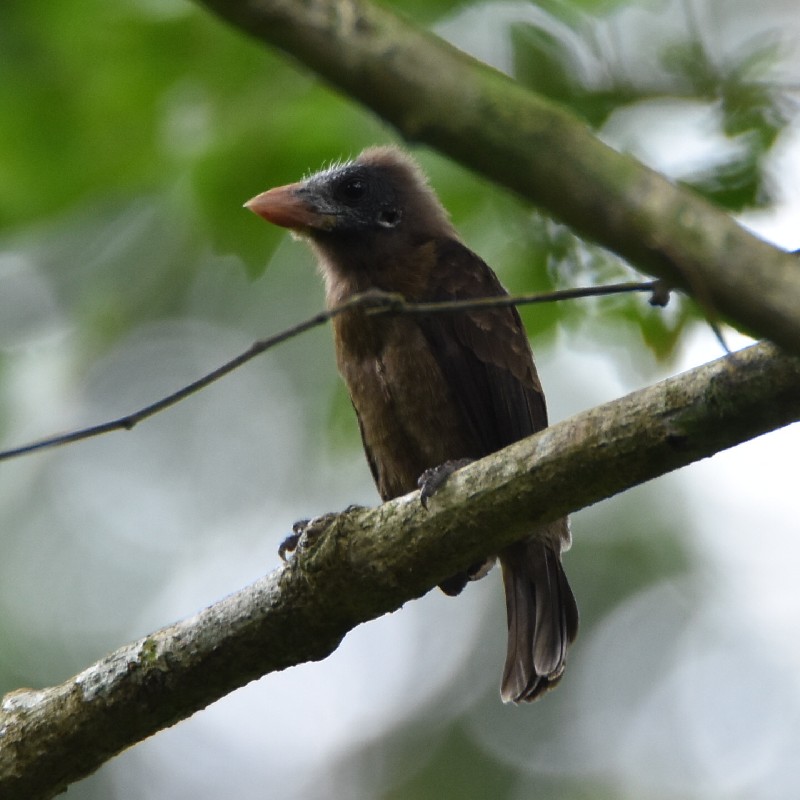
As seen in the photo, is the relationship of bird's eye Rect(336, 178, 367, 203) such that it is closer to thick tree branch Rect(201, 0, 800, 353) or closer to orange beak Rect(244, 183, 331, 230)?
orange beak Rect(244, 183, 331, 230)

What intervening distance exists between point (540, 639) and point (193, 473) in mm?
7635

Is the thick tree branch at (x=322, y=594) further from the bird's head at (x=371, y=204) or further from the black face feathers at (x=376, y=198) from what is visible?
the black face feathers at (x=376, y=198)

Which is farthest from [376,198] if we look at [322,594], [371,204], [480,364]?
[322,594]

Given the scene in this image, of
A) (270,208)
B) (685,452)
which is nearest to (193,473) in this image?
(270,208)

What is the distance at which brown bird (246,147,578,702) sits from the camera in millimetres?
4816

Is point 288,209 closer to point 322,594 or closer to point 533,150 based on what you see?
point 322,594

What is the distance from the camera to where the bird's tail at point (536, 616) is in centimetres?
478

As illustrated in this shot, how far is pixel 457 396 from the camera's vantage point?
4855mm

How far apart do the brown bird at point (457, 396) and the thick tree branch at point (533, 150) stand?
2741 millimetres

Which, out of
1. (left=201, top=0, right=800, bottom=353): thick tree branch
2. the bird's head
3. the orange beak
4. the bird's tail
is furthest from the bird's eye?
(left=201, top=0, right=800, bottom=353): thick tree branch

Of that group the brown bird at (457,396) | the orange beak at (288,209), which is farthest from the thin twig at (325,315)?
the brown bird at (457,396)

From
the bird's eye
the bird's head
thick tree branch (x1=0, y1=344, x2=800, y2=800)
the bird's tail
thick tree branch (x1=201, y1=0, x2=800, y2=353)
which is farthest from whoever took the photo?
the bird's eye

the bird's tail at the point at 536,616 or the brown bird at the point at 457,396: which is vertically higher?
the brown bird at the point at 457,396

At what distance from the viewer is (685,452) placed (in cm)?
294
